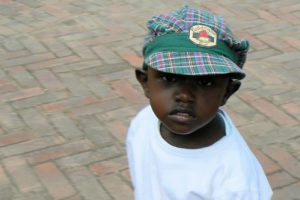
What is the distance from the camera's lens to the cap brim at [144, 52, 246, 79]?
1.69 metres

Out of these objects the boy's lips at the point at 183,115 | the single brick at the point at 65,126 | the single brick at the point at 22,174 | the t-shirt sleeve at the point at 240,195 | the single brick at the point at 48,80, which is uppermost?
the boy's lips at the point at 183,115

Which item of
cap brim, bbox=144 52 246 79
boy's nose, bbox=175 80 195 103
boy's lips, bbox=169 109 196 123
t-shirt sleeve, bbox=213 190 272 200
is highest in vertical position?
cap brim, bbox=144 52 246 79

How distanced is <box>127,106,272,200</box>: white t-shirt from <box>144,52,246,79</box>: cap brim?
10.7 inches

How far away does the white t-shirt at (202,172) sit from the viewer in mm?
1750

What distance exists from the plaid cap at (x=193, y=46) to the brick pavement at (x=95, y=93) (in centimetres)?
178

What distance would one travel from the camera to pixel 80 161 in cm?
366

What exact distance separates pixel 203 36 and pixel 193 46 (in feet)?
0.14

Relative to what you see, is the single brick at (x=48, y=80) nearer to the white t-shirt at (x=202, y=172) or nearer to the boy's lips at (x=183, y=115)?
the white t-shirt at (x=202, y=172)

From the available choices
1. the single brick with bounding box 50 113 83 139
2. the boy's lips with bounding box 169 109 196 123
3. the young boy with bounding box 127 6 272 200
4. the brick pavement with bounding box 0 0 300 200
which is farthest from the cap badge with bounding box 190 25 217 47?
the single brick with bounding box 50 113 83 139

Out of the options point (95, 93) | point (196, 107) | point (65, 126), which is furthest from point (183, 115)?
point (95, 93)

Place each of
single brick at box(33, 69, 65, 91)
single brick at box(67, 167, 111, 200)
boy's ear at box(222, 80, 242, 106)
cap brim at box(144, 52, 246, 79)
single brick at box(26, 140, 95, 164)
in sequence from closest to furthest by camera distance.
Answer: cap brim at box(144, 52, 246, 79) < boy's ear at box(222, 80, 242, 106) < single brick at box(67, 167, 111, 200) < single brick at box(26, 140, 95, 164) < single brick at box(33, 69, 65, 91)

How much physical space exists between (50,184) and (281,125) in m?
1.68

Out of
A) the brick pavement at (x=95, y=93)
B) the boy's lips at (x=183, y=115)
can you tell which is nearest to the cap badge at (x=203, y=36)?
the boy's lips at (x=183, y=115)

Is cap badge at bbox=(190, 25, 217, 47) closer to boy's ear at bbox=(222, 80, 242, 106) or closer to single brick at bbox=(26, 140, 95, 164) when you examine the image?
boy's ear at bbox=(222, 80, 242, 106)
